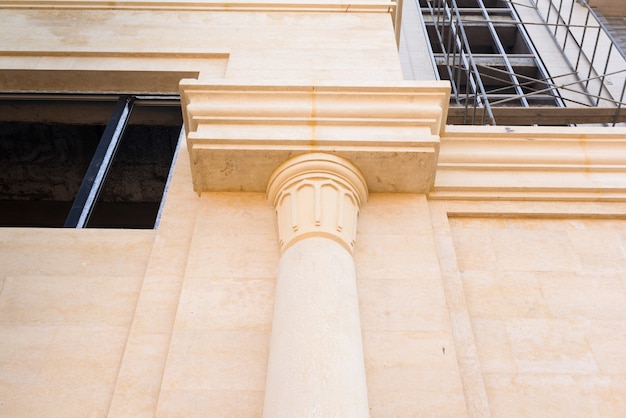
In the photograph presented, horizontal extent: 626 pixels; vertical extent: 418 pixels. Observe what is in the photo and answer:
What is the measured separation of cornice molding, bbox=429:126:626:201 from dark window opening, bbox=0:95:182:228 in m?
3.62

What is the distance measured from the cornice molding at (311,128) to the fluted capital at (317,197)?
0.12 m

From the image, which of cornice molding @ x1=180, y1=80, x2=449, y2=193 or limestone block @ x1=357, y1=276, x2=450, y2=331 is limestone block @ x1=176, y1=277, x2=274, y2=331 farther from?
cornice molding @ x1=180, y1=80, x2=449, y2=193

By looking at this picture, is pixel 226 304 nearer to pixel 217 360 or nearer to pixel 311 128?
pixel 217 360

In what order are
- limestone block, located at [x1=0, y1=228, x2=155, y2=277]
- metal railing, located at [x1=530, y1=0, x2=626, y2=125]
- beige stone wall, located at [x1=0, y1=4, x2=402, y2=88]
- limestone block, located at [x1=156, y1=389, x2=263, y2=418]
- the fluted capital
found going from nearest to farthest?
limestone block, located at [x1=156, y1=389, x2=263, y2=418] < the fluted capital < limestone block, located at [x1=0, y1=228, x2=155, y2=277] < beige stone wall, located at [x1=0, y1=4, x2=402, y2=88] < metal railing, located at [x1=530, y1=0, x2=626, y2=125]

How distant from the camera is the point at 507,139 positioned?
6512 millimetres

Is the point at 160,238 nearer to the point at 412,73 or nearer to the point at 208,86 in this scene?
the point at 208,86

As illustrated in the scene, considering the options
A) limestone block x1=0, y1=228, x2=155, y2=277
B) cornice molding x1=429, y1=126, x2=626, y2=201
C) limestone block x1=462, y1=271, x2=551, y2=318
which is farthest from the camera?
cornice molding x1=429, y1=126, x2=626, y2=201

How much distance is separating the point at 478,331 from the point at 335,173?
1784 mm

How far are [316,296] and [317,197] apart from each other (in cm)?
108

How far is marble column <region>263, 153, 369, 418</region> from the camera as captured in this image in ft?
12.5

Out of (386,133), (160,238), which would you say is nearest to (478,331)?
(386,133)

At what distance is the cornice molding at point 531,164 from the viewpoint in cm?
619

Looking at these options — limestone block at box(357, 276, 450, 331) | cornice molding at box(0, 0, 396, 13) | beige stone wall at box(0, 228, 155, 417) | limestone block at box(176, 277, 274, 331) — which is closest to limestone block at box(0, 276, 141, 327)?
beige stone wall at box(0, 228, 155, 417)

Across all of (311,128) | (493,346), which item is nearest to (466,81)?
(311,128)
